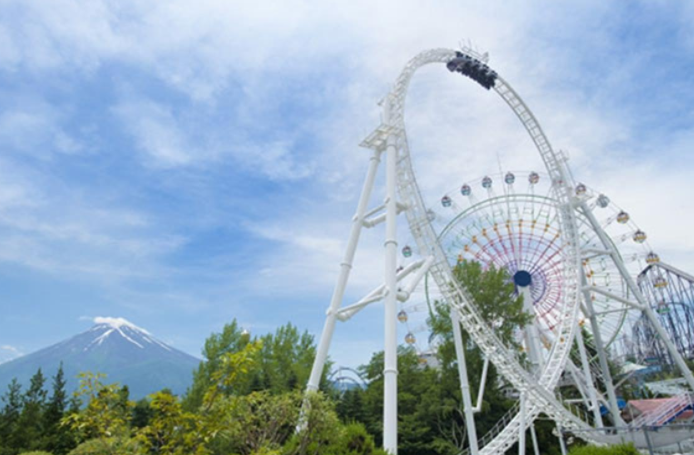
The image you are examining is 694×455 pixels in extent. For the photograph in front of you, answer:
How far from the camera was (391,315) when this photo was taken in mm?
12555

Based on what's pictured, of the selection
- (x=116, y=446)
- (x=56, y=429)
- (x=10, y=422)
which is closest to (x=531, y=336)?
(x=116, y=446)

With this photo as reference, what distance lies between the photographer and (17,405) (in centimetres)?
2412

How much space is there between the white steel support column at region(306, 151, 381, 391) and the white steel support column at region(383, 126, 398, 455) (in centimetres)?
80

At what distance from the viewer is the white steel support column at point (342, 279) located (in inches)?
523

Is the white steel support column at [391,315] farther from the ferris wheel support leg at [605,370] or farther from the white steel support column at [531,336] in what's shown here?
the white steel support column at [531,336]

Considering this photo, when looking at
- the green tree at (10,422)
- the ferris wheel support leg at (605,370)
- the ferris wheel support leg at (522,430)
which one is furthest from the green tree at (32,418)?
the ferris wheel support leg at (605,370)

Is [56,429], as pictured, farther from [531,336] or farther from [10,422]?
[531,336]

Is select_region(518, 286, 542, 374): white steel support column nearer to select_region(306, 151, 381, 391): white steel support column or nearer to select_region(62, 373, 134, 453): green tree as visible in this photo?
select_region(306, 151, 381, 391): white steel support column

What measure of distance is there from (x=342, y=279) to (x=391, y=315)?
244 centimetres

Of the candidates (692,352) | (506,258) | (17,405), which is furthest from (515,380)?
(692,352)

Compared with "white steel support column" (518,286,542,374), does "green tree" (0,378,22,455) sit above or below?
below

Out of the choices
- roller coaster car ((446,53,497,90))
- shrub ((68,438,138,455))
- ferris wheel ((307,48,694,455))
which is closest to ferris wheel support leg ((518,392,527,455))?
ferris wheel ((307,48,694,455))

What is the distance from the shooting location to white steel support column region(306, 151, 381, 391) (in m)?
13.3

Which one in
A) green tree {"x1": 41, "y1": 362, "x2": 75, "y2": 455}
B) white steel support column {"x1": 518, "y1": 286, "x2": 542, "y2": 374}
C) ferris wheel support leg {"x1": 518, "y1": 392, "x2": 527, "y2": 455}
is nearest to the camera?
ferris wheel support leg {"x1": 518, "y1": 392, "x2": 527, "y2": 455}
